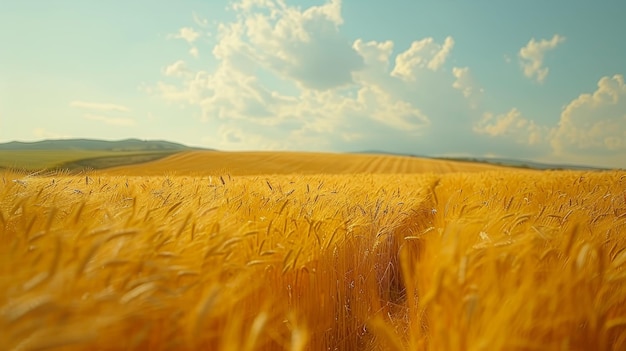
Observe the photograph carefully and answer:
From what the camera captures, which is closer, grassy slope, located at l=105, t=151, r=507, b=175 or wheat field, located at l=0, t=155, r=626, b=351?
wheat field, located at l=0, t=155, r=626, b=351

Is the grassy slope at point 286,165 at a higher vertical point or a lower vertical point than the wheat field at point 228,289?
lower

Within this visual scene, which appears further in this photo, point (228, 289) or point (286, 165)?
point (286, 165)

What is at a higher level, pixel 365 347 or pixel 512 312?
pixel 512 312

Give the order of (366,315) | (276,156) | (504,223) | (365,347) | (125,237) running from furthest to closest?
(276,156) → (366,315) → (365,347) → (504,223) → (125,237)

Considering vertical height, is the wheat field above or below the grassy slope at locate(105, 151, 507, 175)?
above

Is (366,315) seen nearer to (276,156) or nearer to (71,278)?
(71,278)

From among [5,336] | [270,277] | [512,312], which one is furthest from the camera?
[270,277]

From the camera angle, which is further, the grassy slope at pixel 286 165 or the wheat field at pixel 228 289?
the grassy slope at pixel 286 165

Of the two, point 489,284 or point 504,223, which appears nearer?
point 489,284

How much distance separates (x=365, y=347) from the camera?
2.14m

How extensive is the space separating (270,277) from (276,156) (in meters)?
39.9

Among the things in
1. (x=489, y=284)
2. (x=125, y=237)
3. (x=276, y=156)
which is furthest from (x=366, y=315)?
(x=276, y=156)

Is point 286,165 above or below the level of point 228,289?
below

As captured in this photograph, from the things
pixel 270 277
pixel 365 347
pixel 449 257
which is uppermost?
pixel 449 257
